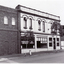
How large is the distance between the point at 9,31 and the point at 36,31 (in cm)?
712

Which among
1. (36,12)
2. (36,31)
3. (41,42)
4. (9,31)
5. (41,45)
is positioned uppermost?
(36,12)

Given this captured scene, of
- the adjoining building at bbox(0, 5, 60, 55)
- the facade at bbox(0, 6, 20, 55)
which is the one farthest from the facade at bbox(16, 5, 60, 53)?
the facade at bbox(0, 6, 20, 55)

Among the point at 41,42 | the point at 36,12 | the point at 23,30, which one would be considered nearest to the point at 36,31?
the point at 41,42

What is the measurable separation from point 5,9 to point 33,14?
700 cm

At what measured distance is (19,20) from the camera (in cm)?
2375

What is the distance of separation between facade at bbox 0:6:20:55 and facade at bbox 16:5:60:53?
1.35m

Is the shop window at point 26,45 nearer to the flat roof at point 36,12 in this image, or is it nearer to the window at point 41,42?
the window at point 41,42

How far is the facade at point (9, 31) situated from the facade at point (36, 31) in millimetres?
1349

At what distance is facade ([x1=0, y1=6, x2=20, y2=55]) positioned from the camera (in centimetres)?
2141

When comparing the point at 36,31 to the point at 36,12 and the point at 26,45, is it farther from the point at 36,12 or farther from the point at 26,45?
the point at 26,45

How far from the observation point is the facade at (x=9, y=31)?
21.4 metres

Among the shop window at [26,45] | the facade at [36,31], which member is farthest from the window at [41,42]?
the shop window at [26,45]

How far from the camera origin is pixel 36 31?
27.0 m

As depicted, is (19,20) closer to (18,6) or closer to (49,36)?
(18,6)
